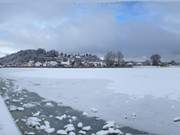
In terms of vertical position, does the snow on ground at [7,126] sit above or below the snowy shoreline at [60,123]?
above

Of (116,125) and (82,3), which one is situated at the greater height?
(82,3)

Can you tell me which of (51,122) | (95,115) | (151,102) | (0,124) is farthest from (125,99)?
(0,124)

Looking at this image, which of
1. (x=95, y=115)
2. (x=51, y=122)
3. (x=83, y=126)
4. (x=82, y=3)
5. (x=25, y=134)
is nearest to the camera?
(x=82, y=3)

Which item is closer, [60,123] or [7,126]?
[7,126]

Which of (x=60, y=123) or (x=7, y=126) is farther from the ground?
(x=7, y=126)

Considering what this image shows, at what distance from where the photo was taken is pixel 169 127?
Result: 6930 mm

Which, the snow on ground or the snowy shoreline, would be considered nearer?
the snow on ground

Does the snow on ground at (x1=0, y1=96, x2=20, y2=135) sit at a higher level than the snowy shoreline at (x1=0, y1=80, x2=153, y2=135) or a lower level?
higher

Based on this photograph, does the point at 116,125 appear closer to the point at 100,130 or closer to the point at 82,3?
the point at 100,130

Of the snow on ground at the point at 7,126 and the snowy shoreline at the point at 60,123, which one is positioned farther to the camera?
the snowy shoreline at the point at 60,123

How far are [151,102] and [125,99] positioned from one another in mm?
1205

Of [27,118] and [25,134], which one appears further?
[27,118]

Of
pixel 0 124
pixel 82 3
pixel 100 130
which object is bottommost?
pixel 100 130

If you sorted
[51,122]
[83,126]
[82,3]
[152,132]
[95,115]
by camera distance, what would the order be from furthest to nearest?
1. [95,115]
2. [51,122]
3. [83,126]
4. [152,132]
5. [82,3]
